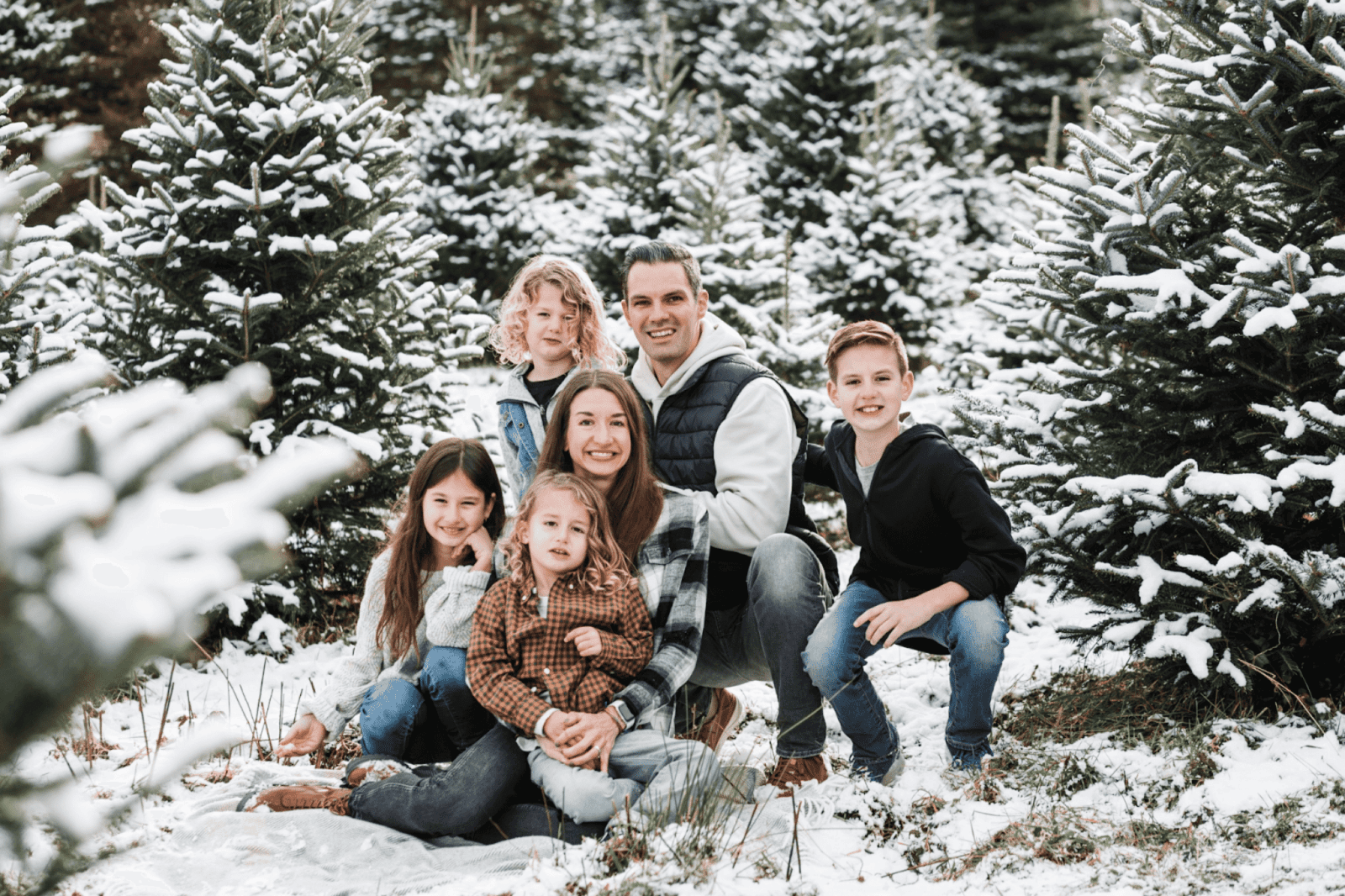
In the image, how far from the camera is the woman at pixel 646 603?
2.84m

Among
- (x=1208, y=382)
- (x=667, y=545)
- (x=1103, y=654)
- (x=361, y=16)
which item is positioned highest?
(x=361, y=16)

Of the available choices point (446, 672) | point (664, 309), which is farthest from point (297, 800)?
point (664, 309)

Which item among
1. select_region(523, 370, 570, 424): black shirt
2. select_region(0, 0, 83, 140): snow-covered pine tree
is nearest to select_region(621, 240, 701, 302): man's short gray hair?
select_region(523, 370, 570, 424): black shirt

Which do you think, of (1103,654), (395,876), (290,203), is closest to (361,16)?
(290,203)

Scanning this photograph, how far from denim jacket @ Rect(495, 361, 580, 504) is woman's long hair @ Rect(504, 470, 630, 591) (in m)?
0.68

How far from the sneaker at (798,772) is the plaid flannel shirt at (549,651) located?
0.60m

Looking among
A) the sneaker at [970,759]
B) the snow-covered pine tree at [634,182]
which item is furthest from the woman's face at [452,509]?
the snow-covered pine tree at [634,182]

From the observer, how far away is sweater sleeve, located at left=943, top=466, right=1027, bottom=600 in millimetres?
3070

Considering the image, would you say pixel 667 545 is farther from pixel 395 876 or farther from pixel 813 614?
pixel 395 876

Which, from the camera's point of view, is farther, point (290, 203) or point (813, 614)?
point (290, 203)

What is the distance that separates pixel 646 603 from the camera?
3158 mm

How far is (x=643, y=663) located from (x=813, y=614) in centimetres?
61

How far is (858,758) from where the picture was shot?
126 inches

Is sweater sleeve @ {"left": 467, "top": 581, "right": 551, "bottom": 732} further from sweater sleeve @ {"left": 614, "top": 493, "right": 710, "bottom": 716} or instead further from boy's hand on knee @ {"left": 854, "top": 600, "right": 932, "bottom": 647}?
boy's hand on knee @ {"left": 854, "top": 600, "right": 932, "bottom": 647}
